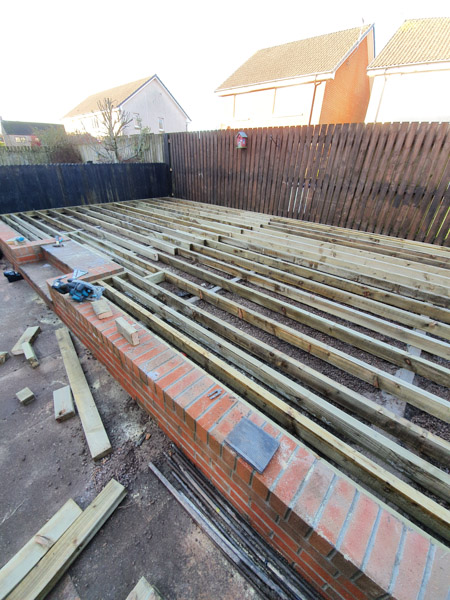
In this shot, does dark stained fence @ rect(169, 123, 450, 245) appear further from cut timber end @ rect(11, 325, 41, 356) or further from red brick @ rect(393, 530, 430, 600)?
cut timber end @ rect(11, 325, 41, 356)

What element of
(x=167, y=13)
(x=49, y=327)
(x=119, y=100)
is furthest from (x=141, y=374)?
(x=119, y=100)

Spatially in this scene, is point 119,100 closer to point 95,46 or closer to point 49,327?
point 95,46

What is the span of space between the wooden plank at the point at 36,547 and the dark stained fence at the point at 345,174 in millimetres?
6085

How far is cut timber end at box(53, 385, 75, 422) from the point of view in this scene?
2.04 meters

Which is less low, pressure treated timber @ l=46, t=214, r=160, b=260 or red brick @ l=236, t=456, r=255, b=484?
red brick @ l=236, t=456, r=255, b=484

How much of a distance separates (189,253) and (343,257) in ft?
7.32

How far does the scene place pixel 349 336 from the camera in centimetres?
225

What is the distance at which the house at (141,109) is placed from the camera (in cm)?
2181

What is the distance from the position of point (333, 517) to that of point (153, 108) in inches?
1175

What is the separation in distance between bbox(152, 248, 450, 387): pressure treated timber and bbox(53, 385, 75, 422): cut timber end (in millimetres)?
1560

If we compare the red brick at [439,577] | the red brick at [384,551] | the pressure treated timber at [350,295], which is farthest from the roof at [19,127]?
the red brick at [439,577]

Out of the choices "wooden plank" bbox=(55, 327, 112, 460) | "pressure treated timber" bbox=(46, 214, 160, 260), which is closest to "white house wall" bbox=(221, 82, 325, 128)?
"pressure treated timber" bbox=(46, 214, 160, 260)

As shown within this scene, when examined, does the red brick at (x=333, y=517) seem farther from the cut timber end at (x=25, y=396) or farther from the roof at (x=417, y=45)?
the roof at (x=417, y=45)

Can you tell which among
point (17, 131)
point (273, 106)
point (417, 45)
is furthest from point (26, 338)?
point (17, 131)
